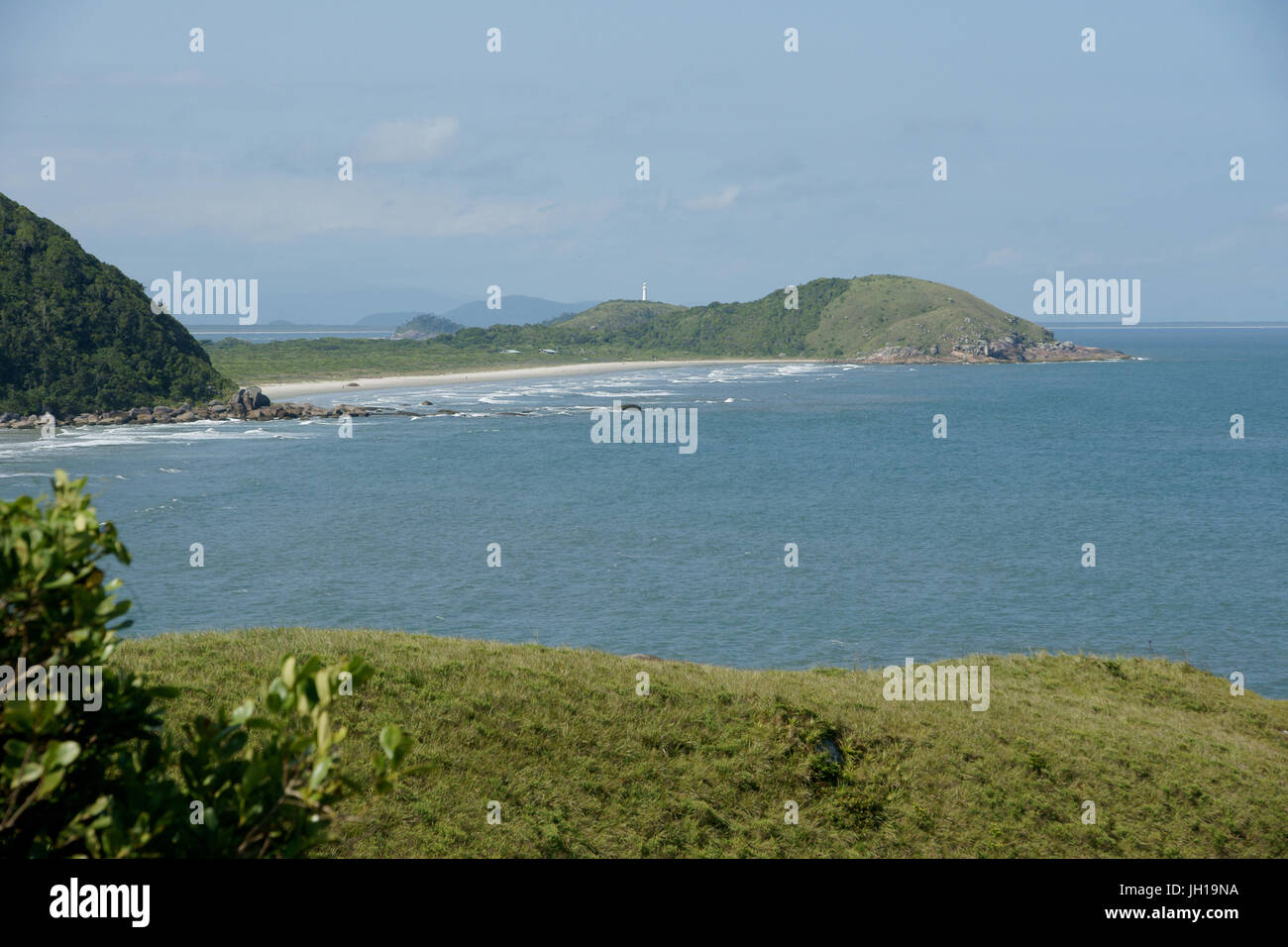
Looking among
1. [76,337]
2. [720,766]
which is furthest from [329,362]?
[720,766]

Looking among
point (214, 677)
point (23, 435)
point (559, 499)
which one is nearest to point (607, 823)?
point (214, 677)

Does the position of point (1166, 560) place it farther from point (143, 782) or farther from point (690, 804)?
point (143, 782)

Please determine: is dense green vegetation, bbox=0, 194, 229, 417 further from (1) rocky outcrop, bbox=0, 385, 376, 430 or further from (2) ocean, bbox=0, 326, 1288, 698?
(2) ocean, bbox=0, 326, 1288, 698

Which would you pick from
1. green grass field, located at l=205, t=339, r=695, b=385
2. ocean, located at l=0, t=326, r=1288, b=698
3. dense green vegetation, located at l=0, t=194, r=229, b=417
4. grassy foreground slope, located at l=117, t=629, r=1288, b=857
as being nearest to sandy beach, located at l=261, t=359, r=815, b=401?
green grass field, located at l=205, t=339, r=695, b=385

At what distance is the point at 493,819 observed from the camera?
13625mm

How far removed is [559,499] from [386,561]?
18.3 m

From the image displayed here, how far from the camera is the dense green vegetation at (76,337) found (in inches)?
3745

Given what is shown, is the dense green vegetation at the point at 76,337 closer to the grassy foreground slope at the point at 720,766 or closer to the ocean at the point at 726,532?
the ocean at the point at 726,532

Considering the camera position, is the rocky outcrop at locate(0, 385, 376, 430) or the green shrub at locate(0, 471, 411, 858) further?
the rocky outcrop at locate(0, 385, 376, 430)

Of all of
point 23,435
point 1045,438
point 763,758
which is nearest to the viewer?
point 763,758

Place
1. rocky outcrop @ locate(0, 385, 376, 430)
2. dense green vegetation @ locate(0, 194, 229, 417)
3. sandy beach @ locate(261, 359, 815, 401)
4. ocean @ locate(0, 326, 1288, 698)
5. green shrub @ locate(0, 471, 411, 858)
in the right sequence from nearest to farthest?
1. green shrub @ locate(0, 471, 411, 858)
2. ocean @ locate(0, 326, 1288, 698)
3. dense green vegetation @ locate(0, 194, 229, 417)
4. rocky outcrop @ locate(0, 385, 376, 430)
5. sandy beach @ locate(261, 359, 815, 401)

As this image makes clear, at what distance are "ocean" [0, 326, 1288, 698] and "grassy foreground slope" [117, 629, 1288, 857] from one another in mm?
6389

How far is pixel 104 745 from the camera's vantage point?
477 centimetres

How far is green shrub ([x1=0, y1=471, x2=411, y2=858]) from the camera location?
4266 mm
